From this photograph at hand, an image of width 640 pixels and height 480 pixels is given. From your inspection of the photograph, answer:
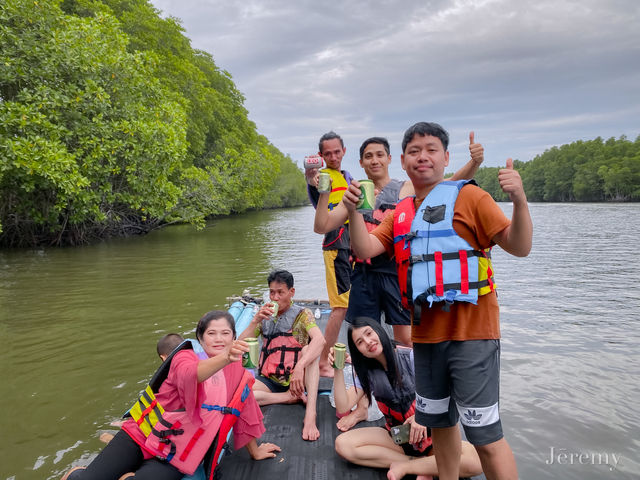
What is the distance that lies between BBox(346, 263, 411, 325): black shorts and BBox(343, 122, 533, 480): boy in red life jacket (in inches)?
53.8

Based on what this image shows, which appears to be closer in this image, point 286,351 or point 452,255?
point 452,255

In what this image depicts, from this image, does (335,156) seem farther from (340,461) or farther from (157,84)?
(157,84)

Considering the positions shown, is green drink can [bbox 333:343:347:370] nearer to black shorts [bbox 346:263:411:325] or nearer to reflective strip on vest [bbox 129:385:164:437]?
black shorts [bbox 346:263:411:325]

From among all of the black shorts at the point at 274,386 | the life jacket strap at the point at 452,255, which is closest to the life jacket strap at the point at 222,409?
the black shorts at the point at 274,386

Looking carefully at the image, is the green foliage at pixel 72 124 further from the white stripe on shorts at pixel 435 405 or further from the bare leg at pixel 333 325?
the white stripe on shorts at pixel 435 405

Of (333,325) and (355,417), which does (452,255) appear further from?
(333,325)

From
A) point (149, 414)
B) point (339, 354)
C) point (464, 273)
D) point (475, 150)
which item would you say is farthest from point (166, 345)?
point (475, 150)

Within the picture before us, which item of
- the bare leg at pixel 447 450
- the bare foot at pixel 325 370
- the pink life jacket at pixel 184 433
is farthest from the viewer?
the bare foot at pixel 325 370

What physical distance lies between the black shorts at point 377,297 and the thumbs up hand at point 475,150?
1293mm

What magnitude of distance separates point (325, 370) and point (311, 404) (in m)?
0.90

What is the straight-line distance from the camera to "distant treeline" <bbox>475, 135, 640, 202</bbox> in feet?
223

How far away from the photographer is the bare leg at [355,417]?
3.44 meters

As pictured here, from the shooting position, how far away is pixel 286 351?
3998mm

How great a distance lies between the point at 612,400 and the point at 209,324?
5.03 m
